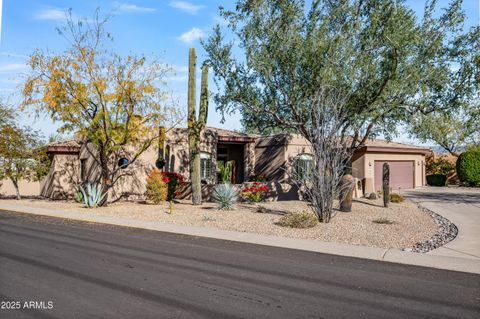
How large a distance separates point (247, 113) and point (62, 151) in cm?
1349

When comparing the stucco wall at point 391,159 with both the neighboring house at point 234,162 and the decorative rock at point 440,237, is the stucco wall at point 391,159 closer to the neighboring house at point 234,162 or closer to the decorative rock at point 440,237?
the neighboring house at point 234,162

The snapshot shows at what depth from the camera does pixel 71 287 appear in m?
6.50

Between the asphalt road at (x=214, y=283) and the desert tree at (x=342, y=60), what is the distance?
8.67 meters

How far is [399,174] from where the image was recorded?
31344 millimetres

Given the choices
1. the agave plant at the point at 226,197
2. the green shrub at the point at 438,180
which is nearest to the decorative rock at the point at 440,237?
the agave plant at the point at 226,197

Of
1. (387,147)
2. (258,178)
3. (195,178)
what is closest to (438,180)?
(387,147)

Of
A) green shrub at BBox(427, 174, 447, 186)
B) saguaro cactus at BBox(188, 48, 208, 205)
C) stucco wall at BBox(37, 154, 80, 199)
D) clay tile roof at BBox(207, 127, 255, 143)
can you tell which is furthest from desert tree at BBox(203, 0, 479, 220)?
green shrub at BBox(427, 174, 447, 186)

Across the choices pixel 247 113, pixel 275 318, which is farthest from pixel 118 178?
pixel 275 318

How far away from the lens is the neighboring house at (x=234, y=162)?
23.9 meters

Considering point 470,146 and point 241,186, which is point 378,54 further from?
point 470,146

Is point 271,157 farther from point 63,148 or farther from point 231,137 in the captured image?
point 63,148

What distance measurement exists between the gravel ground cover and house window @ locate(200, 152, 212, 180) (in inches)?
211

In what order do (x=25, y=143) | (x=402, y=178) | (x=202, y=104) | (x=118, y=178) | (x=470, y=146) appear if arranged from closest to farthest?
(x=202, y=104) < (x=118, y=178) < (x=25, y=143) < (x=402, y=178) < (x=470, y=146)

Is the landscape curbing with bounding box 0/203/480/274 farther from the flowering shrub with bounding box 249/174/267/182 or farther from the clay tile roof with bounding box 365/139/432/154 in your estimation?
the clay tile roof with bounding box 365/139/432/154
